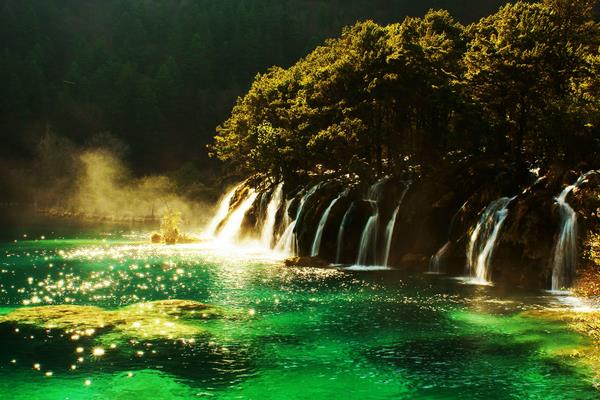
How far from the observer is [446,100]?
178ft

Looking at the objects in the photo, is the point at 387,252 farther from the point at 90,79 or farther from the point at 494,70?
the point at 90,79

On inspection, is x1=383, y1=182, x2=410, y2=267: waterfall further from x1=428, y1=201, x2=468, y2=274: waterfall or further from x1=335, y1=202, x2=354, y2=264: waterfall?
x1=428, y1=201, x2=468, y2=274: waterfall

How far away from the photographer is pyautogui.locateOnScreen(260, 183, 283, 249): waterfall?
225 feet

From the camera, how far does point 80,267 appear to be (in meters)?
51.1

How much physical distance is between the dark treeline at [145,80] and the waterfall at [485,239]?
111 meters

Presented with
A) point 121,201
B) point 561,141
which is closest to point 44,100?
point 121,201

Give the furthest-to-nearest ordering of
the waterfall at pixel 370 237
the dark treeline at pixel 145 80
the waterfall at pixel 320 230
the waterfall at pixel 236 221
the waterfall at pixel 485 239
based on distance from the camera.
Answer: the dark treeline at pixel 145 80
the waterfall at pixel 236 221
the waterfall at pixel 320 230
the waterfall at pixel 370 237
the waterfall at pixel 485 239

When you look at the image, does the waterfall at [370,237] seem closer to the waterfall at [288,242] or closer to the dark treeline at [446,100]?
the dark treeline at [446,100]

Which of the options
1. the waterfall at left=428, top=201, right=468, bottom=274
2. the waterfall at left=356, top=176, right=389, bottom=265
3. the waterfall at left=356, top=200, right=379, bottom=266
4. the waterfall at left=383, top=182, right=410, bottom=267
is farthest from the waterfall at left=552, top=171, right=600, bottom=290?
the waterfall at left=356, top=200, right=379, bottom=266

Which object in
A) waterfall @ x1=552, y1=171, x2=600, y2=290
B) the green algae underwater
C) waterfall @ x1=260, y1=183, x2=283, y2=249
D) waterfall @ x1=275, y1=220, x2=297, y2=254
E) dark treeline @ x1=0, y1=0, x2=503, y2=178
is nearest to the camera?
the green algae underwater

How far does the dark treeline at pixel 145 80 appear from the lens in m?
156

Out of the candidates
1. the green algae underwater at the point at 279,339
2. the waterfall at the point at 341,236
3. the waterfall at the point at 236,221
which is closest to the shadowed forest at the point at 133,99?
the waterfall at the point at 236,221

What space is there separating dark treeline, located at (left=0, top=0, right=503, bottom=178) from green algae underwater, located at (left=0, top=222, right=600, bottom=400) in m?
111

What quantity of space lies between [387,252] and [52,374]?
3359 cm
